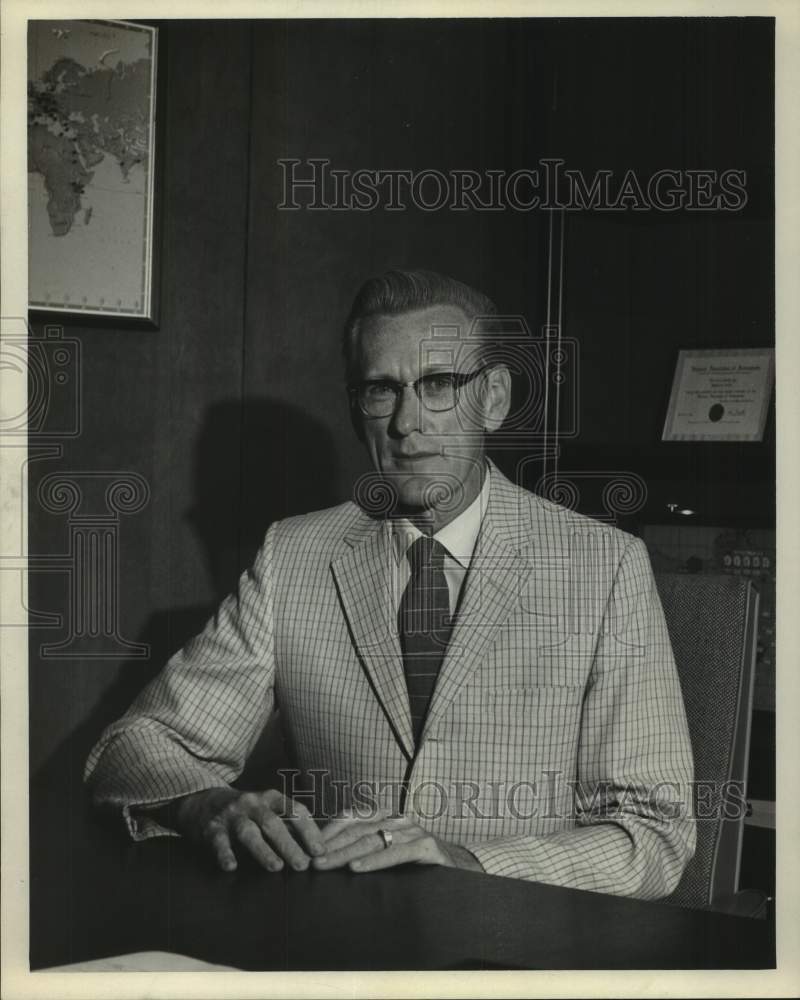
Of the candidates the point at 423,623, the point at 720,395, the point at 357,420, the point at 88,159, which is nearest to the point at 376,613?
the point at 423,623

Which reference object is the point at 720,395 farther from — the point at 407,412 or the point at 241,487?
the point at 241,487

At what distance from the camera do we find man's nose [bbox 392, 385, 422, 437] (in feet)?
5.67

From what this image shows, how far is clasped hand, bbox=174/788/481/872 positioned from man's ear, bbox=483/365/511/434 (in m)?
0.62

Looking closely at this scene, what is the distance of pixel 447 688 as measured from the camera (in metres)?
1.72

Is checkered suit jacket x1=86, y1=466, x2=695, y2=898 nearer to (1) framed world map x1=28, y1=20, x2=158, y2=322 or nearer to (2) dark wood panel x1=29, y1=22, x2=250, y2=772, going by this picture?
(2) dark wood panel x1=29, y1=22, x2=250, y2=772

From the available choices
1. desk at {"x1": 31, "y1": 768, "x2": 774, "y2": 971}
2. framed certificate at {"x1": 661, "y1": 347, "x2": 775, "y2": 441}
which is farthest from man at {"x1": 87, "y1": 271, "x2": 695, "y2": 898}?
framed certificate at {"x1": 661, "y1": 347, "x2": 775, "y2": 441}

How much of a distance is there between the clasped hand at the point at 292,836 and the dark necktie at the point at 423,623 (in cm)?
19

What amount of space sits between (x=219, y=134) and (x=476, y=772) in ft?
3.61

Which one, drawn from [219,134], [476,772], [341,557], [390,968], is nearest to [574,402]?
[341,557]

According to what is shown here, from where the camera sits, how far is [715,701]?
1677 mm

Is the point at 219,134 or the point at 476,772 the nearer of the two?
the point at 476,772

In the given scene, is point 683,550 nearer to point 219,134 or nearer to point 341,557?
point 341,557

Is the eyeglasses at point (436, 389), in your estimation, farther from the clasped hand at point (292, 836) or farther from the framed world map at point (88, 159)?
the clasped hand at point (292, 836)

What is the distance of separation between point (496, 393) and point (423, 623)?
14.4 inches
